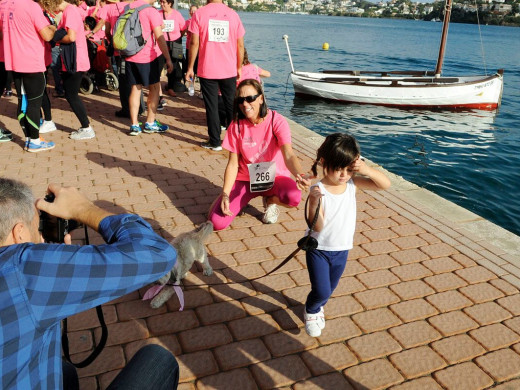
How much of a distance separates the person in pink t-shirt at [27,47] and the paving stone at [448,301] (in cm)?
524

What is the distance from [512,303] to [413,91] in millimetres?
13868

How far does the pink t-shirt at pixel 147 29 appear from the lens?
6004 millimetres

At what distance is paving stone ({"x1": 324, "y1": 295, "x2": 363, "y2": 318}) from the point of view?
3014 mm

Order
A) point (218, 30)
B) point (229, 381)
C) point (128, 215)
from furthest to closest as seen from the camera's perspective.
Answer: point (218, 30) < point (229, 381) < point (128, 215)

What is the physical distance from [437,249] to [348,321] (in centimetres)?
144

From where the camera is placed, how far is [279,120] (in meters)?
4.02

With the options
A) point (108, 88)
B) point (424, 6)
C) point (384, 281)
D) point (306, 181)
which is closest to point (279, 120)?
point (306, 181)

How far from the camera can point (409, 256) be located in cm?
376

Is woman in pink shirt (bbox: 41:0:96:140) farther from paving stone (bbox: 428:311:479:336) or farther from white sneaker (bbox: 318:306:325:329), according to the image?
paving stone (bbox: 428:311:479:336)

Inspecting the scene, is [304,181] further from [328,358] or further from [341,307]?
[328,358]

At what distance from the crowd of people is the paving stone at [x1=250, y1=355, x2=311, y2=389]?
0.92 ft

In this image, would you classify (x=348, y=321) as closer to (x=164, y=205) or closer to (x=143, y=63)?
(x=164, y=205)

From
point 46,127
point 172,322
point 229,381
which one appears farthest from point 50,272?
point 46,127

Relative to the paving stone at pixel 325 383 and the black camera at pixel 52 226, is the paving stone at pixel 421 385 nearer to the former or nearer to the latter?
Answer: the paving stone at pixel 325 383
